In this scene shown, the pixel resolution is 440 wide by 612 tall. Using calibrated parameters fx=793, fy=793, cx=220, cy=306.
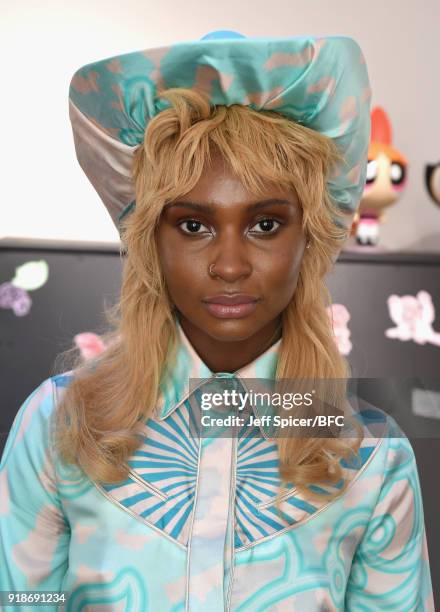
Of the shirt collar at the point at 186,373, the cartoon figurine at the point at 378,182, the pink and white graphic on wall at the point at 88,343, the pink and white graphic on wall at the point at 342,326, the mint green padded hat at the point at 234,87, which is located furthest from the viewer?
the cartoon figurine at the point at 378,182

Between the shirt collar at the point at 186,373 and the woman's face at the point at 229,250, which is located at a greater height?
the woman's face at the point at 229,250

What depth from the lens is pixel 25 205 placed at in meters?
1.62

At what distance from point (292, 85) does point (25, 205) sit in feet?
3.51

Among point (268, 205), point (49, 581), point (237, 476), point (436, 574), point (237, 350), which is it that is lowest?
point (436, 574)

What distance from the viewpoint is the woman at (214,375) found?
675 millimetres

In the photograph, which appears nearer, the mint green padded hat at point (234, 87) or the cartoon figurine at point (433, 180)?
the mint green padded hat at point (234, 87)

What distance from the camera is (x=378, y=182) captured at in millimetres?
1632

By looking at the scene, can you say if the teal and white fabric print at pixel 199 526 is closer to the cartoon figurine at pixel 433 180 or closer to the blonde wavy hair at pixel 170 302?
the blonde wavy hair at pixel 170 302

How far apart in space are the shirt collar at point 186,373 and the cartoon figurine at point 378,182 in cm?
88

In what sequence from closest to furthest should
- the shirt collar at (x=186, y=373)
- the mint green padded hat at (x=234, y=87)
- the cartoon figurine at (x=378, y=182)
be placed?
the mint green padded hat at (x=234, y=87), the shirt collar at (x=186, y=373), the cartoon figurine at (x=378, y=182)

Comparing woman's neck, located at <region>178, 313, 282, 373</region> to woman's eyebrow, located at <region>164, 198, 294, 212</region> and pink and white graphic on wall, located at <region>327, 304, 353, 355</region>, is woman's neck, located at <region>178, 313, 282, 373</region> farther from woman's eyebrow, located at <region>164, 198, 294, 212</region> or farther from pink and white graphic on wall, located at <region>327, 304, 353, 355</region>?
pink and white graphic on wall, located at <region>327, 304, 353, 355</region>

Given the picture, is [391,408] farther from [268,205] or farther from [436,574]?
[268,205]

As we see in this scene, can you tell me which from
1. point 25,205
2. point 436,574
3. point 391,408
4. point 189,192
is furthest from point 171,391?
point 25,205

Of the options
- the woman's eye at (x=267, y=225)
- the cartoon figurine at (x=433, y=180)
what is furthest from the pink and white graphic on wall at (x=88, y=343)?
the cartoon figurine at (x=433, y=180)
